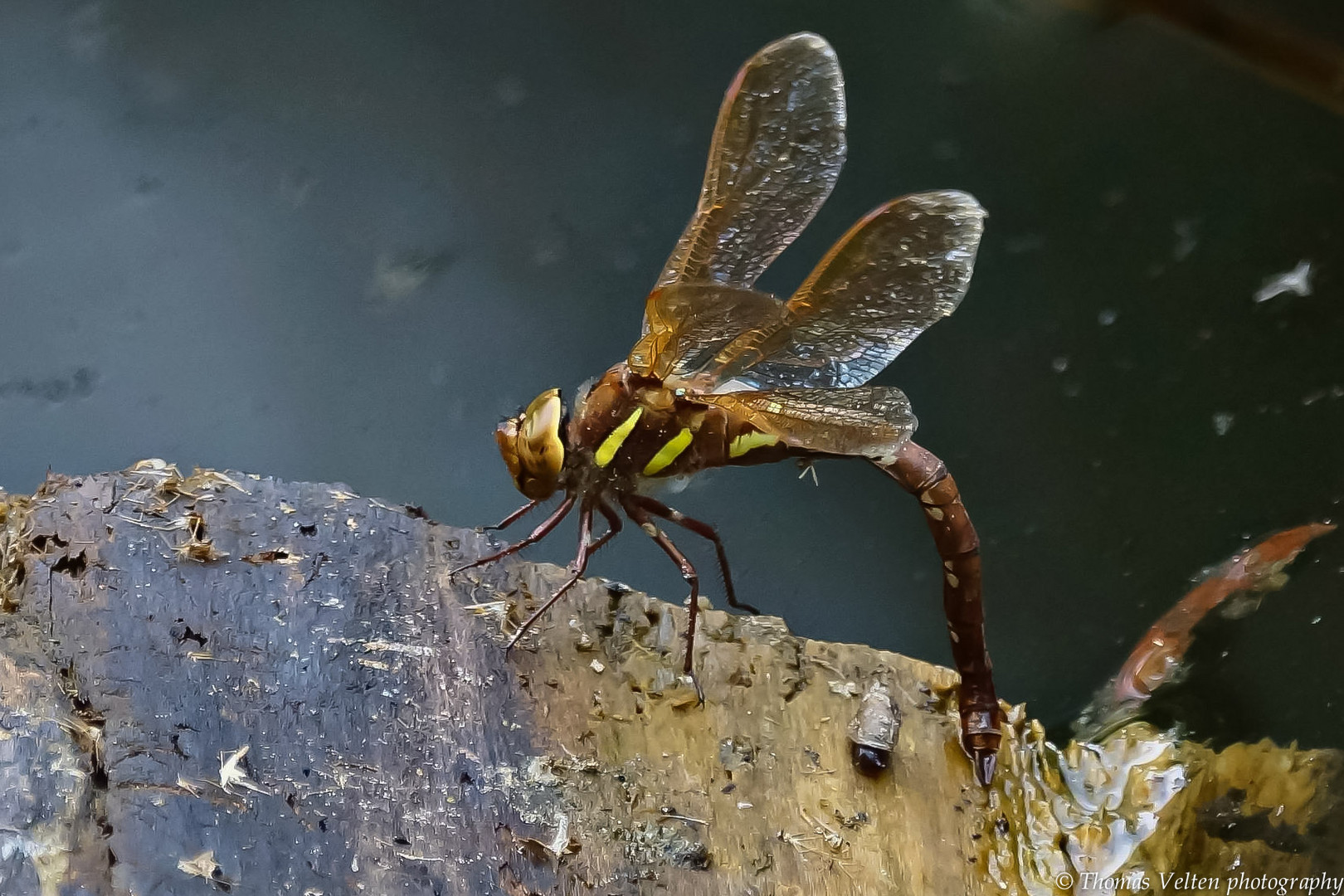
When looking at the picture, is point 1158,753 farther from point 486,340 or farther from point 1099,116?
point 486,340

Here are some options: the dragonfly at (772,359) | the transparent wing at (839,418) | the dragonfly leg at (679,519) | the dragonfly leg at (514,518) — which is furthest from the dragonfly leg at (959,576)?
the dragonfly leg at (514,518)

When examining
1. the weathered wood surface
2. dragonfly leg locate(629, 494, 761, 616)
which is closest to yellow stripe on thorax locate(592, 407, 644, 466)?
dragonfly leg locate(629, 494, 761, 616)

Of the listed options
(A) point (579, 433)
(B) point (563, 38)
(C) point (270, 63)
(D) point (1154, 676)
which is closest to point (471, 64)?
(B) point (563, 38)

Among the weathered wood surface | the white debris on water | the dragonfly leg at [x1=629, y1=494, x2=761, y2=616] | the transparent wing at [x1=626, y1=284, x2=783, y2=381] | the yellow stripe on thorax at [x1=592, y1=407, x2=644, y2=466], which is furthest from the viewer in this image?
the white debris on water

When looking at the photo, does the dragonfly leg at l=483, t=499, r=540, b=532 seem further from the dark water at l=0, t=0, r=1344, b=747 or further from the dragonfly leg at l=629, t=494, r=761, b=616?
the dark water at l=0, t=0, r=1344, b=747

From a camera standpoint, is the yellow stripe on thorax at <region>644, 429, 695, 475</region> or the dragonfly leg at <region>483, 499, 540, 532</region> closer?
the yellow stripe on thorax at <region>644, 429, 695, 475</region>

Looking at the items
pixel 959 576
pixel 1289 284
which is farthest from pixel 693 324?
pixel 1289 284

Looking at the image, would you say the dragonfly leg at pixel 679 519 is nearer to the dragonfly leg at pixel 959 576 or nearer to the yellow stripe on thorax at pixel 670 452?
the yellow stripe on thorax at pixel 670 452
